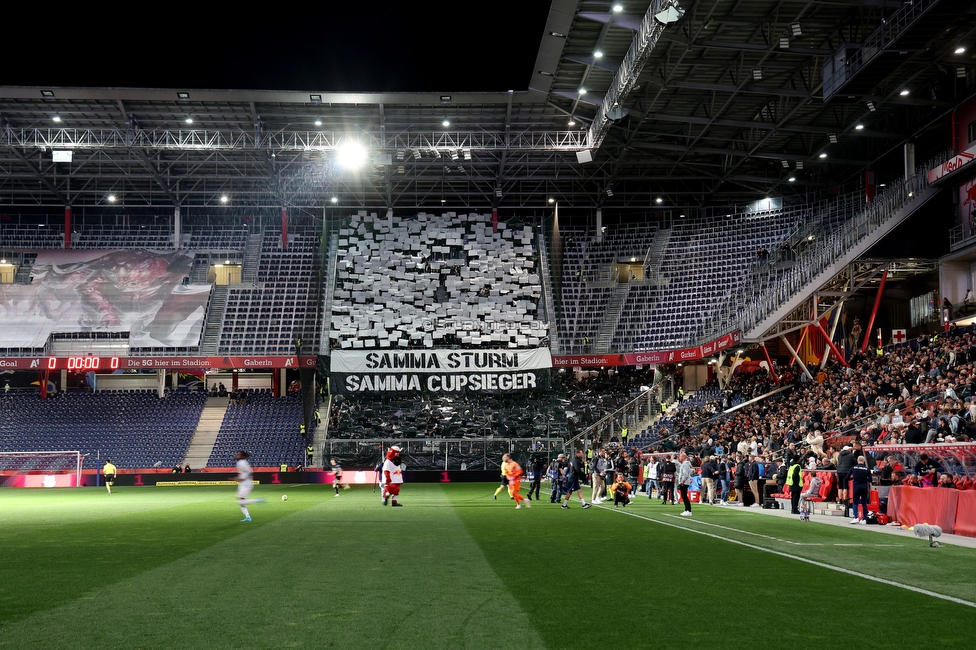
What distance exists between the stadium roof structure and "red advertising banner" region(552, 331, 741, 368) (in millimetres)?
10575

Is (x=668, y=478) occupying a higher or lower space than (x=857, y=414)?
lower

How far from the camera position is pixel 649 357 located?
5022 cm

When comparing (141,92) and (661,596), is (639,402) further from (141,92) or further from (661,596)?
(661,596)

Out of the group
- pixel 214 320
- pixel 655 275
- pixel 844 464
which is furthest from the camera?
pixel 655 275

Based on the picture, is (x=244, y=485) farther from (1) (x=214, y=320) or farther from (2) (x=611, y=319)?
(2) (x=611, y=319)

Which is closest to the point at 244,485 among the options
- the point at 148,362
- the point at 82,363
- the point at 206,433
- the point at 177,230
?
the point at 206,433

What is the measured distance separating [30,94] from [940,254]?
44.0m

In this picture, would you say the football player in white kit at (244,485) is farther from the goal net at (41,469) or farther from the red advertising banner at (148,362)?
the red advertising banner at (148,362)

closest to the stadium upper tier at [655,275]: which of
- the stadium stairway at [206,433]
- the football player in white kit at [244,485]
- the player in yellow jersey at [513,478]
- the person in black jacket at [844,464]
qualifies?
the stadium stairway at [206,433]

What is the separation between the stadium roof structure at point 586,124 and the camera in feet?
114

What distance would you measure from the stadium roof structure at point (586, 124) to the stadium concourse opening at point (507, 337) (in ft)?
0.85

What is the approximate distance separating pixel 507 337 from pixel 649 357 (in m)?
8.30

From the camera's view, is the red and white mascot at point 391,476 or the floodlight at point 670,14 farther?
the floodlight at point 670,14

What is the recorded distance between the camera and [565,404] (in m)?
51.3
